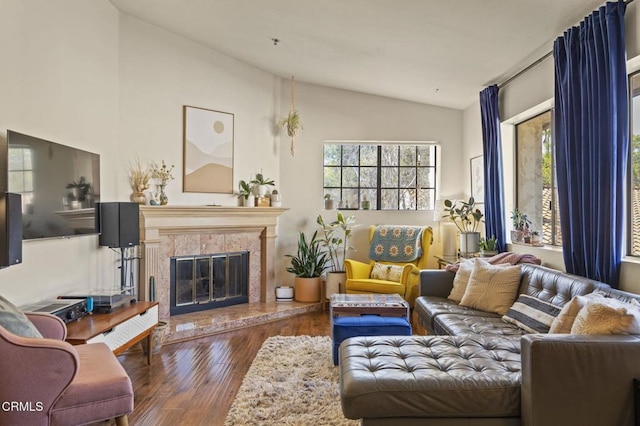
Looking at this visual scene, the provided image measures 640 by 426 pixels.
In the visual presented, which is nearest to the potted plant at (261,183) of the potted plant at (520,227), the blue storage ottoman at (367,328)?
the blue storage ottoman at (367,328)

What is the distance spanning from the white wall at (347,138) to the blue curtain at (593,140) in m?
2.64

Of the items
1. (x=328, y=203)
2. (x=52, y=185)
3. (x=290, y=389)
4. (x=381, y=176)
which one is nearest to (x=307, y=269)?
(x=328, y=203)

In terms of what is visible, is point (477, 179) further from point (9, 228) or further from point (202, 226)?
point (9, 228)

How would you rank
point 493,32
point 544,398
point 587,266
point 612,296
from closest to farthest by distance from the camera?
point 544,398 < point 612,296 < point 587,266 < point 493,32

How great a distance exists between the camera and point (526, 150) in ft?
15.7

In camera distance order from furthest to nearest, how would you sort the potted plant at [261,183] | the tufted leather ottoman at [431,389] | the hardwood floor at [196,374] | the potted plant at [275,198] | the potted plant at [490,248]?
the potted plant at [275,198] → the potted plant at [261,183] → the potted plant at [490,248] → the hardwood floor at [196,374] → the tufted leather ottoman at [431,389]

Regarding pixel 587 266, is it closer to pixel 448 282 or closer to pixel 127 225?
pixel 448 282

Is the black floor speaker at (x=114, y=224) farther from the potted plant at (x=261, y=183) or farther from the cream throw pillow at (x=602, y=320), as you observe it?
the cream throw pillow at (x=602, y=320)

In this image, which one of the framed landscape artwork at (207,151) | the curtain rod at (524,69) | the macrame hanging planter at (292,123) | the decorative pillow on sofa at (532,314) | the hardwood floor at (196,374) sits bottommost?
the hardwood floor at (196,374)

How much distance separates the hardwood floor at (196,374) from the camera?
277cm

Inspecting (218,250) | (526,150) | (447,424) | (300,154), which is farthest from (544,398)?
(300,154)

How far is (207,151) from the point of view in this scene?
5324mm

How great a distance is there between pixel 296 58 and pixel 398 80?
122 centimetres

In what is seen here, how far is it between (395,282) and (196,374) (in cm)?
264
